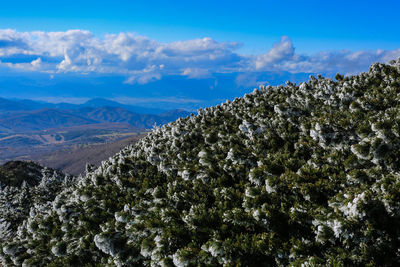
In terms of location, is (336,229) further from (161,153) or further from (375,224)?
(161,153)

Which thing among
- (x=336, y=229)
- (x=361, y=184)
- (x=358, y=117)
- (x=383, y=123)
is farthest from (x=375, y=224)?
(x=358, y=117)

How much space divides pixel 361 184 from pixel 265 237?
19.5 feet

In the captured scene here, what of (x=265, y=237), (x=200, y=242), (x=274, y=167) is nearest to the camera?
(x=265, y=237)

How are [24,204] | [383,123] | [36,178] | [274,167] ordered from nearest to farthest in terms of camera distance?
[383,123]
[274,167]
[24,204]
[36,178]

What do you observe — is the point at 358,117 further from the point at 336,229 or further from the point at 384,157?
the point at 336,229

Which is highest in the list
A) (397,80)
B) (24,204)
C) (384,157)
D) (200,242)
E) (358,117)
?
(397,80)

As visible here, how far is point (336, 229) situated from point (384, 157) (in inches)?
242

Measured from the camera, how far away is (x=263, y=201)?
15492 millimetres

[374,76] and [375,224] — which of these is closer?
[375,224]

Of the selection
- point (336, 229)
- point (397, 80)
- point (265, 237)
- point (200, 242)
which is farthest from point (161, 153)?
point (397, 80)

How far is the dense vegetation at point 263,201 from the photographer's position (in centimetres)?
1150

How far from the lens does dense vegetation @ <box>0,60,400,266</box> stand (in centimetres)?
1150

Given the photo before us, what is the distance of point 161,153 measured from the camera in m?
33.4

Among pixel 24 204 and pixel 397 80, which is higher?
pixel 397 80
